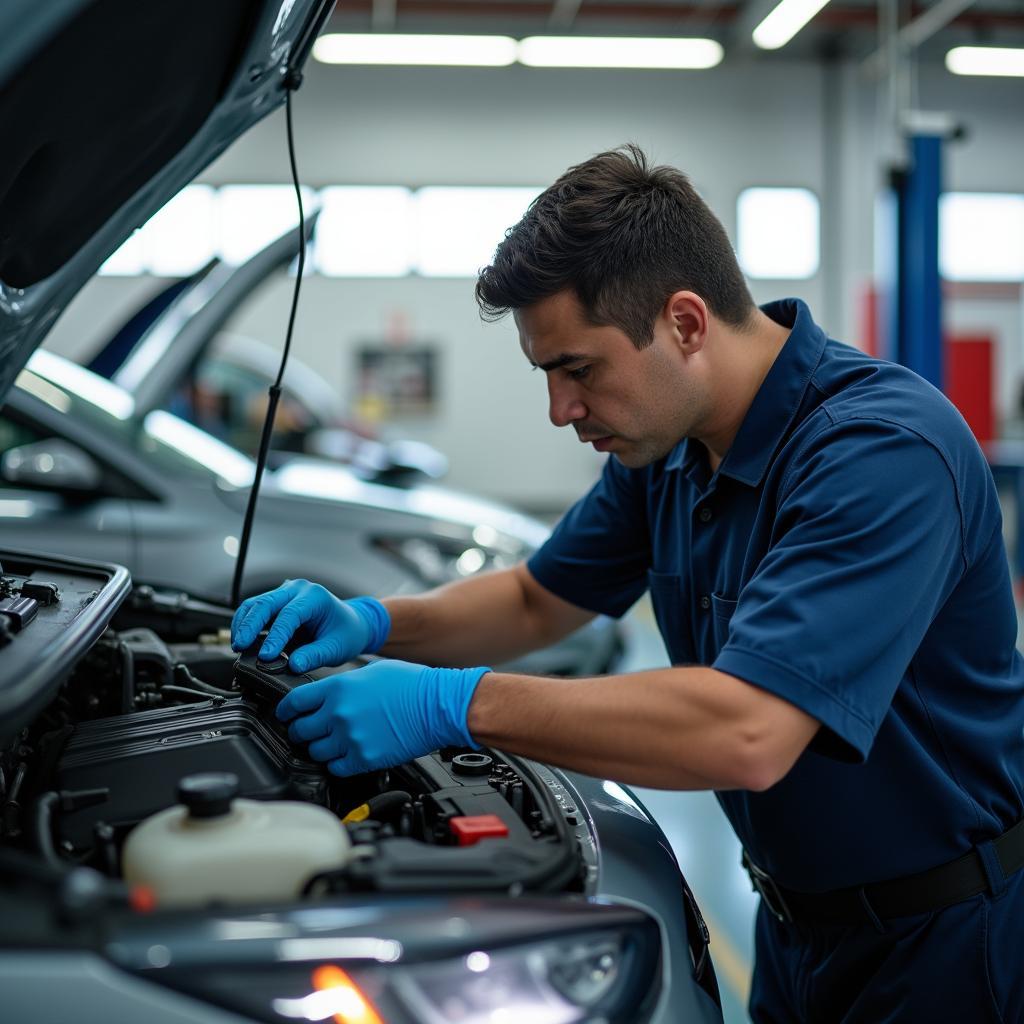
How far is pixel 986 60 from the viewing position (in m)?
10.4

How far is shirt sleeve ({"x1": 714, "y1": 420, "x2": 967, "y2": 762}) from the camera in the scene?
1.14 m

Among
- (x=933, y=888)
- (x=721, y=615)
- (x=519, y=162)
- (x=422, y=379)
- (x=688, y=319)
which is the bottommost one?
(x=933, y=888)

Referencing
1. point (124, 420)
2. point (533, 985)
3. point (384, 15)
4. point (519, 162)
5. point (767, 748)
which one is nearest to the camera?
point (533, 985)

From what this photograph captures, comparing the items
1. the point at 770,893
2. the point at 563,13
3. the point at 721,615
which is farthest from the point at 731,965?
the point at 563,13

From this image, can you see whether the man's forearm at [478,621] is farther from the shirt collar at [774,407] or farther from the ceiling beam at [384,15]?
the ceiling beam at [384,15]

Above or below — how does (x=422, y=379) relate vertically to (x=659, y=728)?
above

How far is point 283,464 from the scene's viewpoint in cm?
432

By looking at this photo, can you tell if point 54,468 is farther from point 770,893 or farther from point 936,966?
point 936,966

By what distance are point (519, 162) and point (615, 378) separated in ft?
33.8

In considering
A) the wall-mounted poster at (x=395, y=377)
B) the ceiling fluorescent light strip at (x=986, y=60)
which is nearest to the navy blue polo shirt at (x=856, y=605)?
the wall-mounted poster at (x=395, y=377)

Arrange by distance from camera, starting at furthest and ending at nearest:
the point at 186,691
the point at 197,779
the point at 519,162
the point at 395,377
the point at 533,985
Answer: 1. the point at 395,377
2. the point at 519,162
3. the point at 186,691
4. the point at 197,779
5. the point at 533,985

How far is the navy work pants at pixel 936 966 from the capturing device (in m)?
1.37

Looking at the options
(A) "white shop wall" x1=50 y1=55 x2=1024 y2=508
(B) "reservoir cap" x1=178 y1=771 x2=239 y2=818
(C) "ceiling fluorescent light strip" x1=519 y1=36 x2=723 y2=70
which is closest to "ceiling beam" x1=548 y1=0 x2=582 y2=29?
(C) "ceiling fluorescent light strip" x1=519 y1=36 x2=723 y2=70

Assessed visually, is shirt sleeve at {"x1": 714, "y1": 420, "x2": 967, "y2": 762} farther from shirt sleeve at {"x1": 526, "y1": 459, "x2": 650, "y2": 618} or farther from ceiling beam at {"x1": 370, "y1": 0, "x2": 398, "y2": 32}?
ceiling beam at {"x1": 370, "y1": 0, "x2": 398, "y2": 32}
